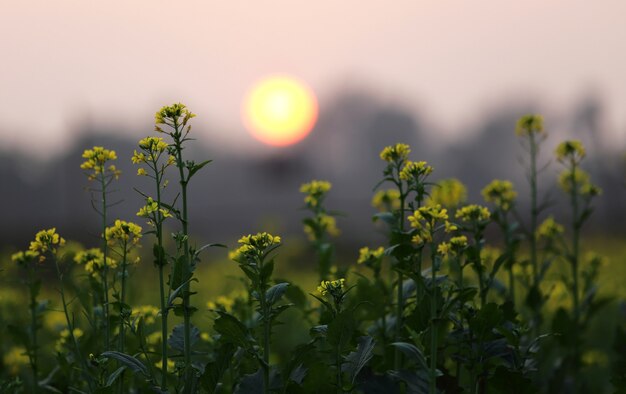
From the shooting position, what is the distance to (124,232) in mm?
3236

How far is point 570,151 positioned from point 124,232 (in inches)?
121

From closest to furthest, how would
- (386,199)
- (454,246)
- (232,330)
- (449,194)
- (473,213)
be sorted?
(232,330) → (454,246) → (473,213) → (449,194) → (386,199)

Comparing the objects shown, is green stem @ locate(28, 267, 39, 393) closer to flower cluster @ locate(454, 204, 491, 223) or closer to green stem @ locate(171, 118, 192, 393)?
green stem @ locate(171, 118, 192, 393)

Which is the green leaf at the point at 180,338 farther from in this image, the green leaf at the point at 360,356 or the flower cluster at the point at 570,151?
the flower cluster at the point at 570,151

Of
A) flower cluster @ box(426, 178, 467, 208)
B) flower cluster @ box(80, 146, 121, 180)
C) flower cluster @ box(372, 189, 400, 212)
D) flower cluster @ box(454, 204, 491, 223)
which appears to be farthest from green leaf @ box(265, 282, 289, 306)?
flower cluster @ box(426, 178, 467, 208)

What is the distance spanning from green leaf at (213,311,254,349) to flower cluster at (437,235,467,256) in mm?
916

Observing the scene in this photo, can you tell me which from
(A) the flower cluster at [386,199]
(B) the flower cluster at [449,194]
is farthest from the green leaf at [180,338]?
(B) the flower cluster at [449,194]

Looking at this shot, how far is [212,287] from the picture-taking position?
1222cm

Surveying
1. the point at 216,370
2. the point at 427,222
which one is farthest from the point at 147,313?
the point at 427,222

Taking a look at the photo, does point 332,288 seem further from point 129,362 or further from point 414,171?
point 129,362

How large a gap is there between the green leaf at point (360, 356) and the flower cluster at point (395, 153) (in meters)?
0.86

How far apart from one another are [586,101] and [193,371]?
1824 inches

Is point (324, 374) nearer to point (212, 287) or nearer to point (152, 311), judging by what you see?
point (152, 311)

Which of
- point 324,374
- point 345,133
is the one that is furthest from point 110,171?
point 345,133
